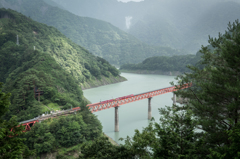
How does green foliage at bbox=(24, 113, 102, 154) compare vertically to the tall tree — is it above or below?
below

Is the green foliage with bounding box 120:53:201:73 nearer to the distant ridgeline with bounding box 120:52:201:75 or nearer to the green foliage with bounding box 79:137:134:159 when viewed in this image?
the distant ridgeline with bounding box 120:52:201:75

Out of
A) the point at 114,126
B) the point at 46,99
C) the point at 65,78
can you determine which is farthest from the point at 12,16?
the point at 114,126

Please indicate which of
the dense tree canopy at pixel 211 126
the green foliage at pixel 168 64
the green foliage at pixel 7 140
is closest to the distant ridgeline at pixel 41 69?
the green foliage at pixel 7 140

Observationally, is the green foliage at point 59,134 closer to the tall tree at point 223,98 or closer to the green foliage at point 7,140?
the green foliage at point 7,140

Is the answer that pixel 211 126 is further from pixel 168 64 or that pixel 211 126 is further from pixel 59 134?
pixel 168 64

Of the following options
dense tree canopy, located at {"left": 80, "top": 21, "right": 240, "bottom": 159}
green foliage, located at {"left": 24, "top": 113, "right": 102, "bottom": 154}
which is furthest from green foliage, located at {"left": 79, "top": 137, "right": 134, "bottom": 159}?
green foliage, located at {"left": 24, "top": 113, "right": 102, "bottom": 154}

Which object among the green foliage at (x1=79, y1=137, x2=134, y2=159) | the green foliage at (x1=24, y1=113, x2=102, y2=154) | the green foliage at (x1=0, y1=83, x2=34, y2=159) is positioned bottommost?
the green foliage at (x1=24, y1=113, x2=102, y2=154)
